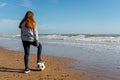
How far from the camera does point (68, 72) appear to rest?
6770mm

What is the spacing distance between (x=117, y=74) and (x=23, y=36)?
3184 mm

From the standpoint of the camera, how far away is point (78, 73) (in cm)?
661

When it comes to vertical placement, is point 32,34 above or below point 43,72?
above

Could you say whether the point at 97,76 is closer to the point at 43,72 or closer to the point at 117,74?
the point at 117,74

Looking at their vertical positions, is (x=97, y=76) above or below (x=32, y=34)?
below

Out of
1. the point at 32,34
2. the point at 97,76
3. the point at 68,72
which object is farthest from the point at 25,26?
the point at 97,76

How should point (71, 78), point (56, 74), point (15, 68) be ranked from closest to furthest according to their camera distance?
point (71, 78)
point (56, 74)
point (15, 68)

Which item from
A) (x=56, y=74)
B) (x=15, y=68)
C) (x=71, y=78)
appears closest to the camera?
→ (x=71, y=78)

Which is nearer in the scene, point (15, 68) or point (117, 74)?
point (117, 74)

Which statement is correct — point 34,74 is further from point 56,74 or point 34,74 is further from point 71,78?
point 71,78

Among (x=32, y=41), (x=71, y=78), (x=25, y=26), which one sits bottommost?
(x=71, y=78)

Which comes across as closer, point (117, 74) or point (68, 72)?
point (117, 74)

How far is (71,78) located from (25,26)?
7.25ft

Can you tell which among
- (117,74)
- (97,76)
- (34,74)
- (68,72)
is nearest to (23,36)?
(34,74)
